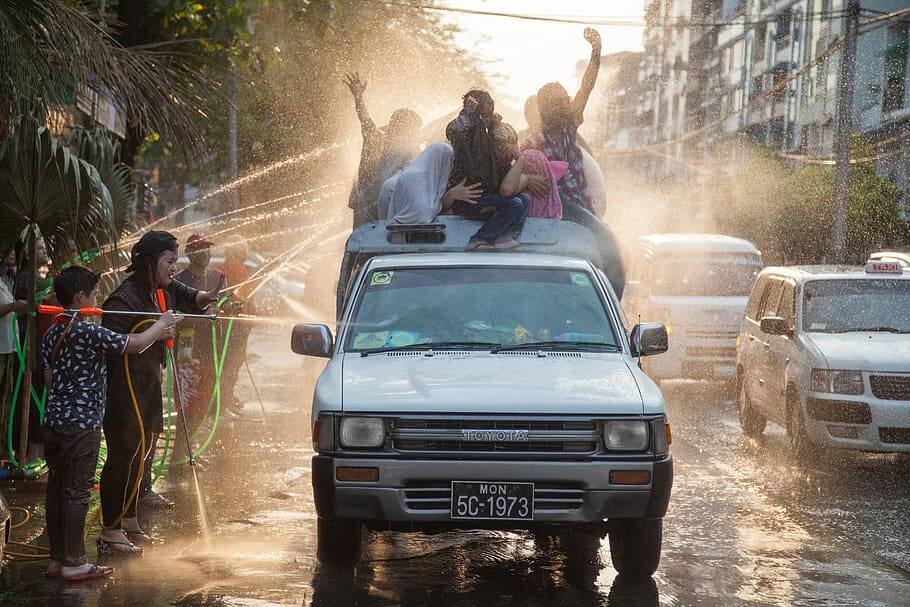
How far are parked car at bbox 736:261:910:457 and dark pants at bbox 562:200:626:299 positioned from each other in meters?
2.19

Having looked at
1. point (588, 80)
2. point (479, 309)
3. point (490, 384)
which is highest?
point (588, 80)

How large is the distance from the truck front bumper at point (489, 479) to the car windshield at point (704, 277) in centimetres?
1176

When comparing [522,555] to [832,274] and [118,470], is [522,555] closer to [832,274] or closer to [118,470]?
[118,470]

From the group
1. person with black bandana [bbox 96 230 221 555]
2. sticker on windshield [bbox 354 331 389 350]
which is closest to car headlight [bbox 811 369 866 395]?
sticker on windshield [bbox 354 331 389 350]

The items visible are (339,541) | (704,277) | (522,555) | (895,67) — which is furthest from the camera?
(895,67)

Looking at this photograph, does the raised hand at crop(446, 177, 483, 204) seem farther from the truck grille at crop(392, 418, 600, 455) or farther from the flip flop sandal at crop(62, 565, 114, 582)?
the flip flop sandal at crop(62, 565, 114, 582)

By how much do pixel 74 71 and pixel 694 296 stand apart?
1125cm

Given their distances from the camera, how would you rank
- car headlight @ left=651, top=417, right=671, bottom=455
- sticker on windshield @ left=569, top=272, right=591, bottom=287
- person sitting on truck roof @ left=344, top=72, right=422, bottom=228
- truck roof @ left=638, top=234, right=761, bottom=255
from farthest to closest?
1. truck roof @ left=638, top=234, right=761, bottom=255
2. person sitting on truck roof @ left=344, top=72, right=422, bottom=228
3. sticker on windshield @ left=569, top=272, right=591, bottom=287
4. car headlight @ left=651, top=417, right=671, bottom=455

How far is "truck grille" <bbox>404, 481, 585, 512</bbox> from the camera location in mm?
6441

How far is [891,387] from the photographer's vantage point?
430 inches

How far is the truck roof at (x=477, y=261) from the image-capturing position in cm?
807

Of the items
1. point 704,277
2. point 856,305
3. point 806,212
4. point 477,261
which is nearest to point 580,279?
point 477,261

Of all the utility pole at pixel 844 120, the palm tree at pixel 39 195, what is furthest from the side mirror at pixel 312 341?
the utility pole at pixel 844 120

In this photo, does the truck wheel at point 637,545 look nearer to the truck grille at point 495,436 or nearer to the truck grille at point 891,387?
the truck grille at point 495,436
